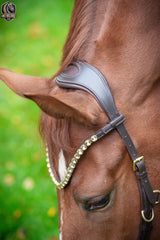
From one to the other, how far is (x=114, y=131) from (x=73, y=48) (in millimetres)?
539

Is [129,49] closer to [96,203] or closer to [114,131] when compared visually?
[114,131]

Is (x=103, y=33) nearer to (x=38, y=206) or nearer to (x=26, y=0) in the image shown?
(x=38, y=206)

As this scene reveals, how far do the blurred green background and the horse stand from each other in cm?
45

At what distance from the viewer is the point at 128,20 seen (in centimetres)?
155

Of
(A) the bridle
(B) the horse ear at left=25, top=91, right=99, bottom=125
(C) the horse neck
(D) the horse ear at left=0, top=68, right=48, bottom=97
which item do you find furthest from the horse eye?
(D) the horse ear at left=0, top=68, right=48, bottom=97

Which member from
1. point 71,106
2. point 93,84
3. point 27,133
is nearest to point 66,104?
point 71,106

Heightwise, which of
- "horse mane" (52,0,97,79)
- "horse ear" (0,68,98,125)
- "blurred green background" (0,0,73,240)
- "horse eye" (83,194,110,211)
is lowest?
"blurred green background" (0,0,73,240)

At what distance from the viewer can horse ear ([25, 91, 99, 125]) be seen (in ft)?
3.92

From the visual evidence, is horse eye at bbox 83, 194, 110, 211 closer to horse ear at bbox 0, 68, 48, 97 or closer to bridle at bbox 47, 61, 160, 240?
bridle at bbox 47, 61, 160, 240

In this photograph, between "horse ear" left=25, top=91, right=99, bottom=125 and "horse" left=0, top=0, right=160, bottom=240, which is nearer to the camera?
"horse ear" left=25, top=91, right=99, bottom=125

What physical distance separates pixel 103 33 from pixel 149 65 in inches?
12.0

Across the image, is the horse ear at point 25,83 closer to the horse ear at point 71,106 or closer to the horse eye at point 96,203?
the horse ear at point 71,106

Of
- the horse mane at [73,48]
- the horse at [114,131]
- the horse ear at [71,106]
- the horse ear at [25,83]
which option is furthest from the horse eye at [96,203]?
the horse ear at [25,83]

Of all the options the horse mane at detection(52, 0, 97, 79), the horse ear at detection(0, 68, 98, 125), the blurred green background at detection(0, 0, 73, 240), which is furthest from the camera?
the blurred green background at detection(0, 0, 73, 240)
